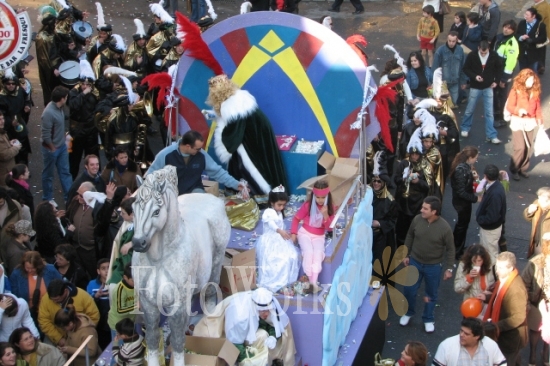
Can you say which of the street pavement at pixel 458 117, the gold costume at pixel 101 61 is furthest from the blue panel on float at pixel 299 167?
the gold costume at pixel 101 61

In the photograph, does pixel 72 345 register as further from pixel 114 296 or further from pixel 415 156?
pixel 415 156

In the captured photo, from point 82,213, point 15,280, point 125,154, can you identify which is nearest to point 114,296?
point 15,280

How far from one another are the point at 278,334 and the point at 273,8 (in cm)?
1184

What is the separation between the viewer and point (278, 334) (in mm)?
8148

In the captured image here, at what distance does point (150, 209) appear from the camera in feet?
21.9

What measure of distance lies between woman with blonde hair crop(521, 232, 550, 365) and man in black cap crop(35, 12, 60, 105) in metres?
9.12

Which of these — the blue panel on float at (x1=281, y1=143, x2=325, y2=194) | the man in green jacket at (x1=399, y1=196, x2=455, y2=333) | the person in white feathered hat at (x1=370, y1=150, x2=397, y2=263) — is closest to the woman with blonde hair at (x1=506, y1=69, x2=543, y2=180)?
the person in white feathered hat at (x1=370, y1=150, x2=397, y2=263)

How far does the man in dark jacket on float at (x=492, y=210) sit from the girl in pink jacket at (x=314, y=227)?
2596mm

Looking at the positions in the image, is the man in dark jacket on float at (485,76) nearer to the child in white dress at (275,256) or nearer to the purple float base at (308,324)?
the child in white dress at (275,256)

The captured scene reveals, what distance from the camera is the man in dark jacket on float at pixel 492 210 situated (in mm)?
10547

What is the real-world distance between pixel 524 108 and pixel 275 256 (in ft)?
Answer: 19.6

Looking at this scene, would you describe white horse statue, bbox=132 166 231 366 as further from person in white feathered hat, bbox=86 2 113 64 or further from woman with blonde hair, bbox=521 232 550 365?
person in white feathered hat, bbox=86 2 113 64

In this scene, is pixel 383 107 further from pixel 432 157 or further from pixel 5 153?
pixel 5 153

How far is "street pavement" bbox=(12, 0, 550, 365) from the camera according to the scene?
409 inches
